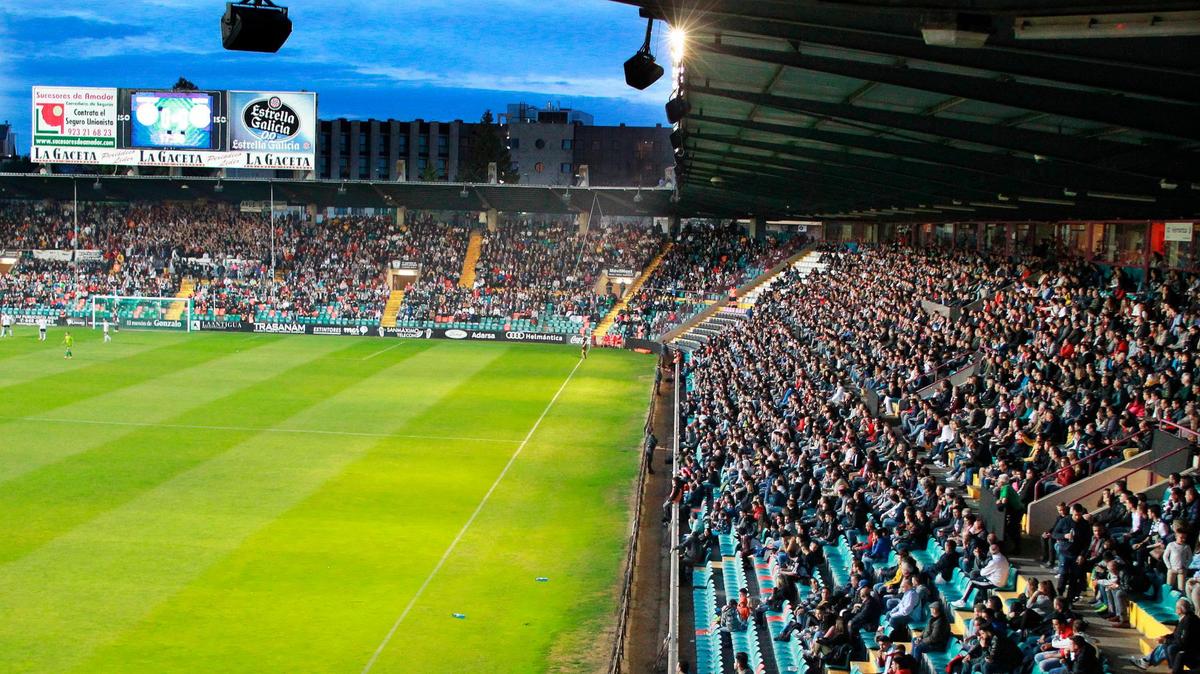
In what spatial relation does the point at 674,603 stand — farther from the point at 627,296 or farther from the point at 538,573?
the point at 627,296

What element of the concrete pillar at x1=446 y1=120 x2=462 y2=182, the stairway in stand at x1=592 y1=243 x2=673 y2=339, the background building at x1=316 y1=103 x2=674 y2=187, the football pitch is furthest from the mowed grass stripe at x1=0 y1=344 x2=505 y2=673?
the concrete pillar at x1=446 y1=120 x2=462 y2=182

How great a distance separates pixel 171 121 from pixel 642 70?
176ft

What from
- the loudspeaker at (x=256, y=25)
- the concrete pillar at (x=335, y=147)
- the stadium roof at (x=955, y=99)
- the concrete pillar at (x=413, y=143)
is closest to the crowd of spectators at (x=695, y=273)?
the stadium roof at (x=955, y=99)

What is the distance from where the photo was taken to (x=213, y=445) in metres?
30.0

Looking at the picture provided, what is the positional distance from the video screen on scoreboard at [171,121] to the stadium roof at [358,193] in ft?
7.23

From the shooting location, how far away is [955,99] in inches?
522

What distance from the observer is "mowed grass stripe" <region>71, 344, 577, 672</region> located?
52.9 ft

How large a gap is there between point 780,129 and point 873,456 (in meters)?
5.87

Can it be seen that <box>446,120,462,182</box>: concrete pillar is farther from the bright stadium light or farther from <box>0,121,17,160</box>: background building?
the bright stadium light

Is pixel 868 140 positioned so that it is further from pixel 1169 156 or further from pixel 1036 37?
pixel 1036 37

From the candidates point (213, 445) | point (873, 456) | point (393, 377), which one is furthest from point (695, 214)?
point (873, 456)

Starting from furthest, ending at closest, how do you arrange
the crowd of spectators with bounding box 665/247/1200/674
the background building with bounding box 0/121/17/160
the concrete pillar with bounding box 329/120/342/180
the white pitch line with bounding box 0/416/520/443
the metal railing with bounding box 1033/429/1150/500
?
the concrete pillar with bounding box 329/120/342/180 → the background building with bounding box 0/121/17/160 → the white pitch line with bounding box 0/416/520/443 → the metal railing with bounding box 1033/429/1150/500 → the crowd of spectators with bounding box 665/247/1200/674

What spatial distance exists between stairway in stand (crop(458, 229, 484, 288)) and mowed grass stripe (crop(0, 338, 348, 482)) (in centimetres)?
1517

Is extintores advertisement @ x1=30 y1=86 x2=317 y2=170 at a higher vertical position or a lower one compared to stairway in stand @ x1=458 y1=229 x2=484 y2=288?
higher
